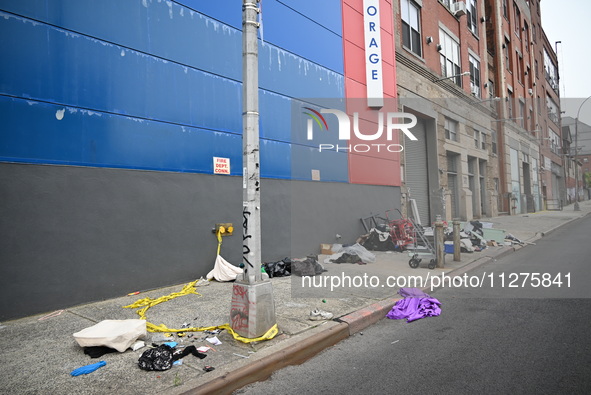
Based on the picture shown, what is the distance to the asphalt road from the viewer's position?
3381mm

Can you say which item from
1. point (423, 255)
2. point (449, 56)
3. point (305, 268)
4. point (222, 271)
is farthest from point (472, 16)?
point (222, 271)

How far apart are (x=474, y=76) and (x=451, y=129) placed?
5.65 m

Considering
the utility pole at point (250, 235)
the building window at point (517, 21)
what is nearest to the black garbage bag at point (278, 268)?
the utility pole at point (250, 235)

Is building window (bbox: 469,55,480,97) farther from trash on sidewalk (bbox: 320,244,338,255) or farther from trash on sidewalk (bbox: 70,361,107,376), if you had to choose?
trash on sidewalk (bbox: 70,361,107,376)

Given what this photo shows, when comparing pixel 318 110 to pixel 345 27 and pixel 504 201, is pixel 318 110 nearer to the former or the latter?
pixel 345 27

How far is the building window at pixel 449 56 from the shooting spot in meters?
19.4

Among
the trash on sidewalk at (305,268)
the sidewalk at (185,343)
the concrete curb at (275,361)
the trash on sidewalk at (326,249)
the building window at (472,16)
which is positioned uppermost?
the building window at (472,16)

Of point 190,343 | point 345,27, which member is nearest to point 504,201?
point 345,27

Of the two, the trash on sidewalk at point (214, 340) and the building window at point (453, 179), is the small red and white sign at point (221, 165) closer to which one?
the trash on sidewalk at point (214, 340)

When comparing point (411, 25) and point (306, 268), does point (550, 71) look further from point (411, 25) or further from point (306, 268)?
point (306, 268)

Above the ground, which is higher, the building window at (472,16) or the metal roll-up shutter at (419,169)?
the building window at (472,16)

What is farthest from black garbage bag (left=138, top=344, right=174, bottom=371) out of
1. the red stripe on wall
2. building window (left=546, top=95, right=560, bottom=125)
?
building window (left=546, top=95, right=560, bottom=125)

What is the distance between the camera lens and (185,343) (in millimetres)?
4367

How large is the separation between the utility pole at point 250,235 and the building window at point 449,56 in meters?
17.0
